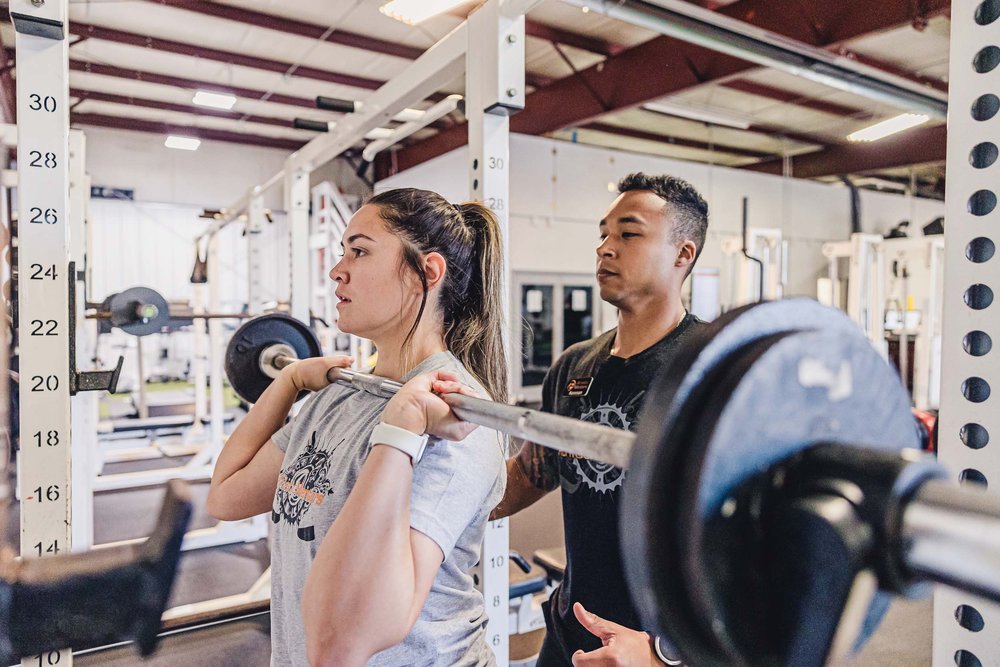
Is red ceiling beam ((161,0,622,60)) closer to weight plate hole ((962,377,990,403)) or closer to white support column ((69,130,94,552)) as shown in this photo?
white support column ((69,130,94,552))

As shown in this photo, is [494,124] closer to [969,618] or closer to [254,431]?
[254,431]

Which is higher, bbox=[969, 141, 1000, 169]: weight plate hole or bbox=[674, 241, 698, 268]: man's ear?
bbox=[969, 141, 1000, 169]: weight plate hole

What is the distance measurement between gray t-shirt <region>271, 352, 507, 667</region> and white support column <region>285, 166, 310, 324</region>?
226 centimetres

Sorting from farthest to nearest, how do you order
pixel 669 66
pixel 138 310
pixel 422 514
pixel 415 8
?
pixel 669 66 < pixel 415 8 < pixel 138 310 < pixel 422 514

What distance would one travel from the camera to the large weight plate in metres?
0.44

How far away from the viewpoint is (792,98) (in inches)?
276

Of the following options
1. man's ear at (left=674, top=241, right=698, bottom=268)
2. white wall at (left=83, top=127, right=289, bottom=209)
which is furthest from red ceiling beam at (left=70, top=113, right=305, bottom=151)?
man's ear at (left=674, top=241, right=698, bottom=268)

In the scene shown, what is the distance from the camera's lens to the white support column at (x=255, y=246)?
4070mm

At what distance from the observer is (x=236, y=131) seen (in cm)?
830

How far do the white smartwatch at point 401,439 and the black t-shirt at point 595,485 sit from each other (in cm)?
60

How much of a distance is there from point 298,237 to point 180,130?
605 cm

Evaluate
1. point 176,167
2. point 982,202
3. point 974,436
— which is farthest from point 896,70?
point 176,167

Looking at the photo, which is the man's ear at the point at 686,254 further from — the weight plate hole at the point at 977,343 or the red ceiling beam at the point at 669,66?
the red ceiling beam at the point at 669,66

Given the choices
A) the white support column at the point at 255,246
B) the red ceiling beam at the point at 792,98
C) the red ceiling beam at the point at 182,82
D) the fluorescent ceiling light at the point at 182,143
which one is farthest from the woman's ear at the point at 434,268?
the fluorescent ceiling light at the point at 182,143
